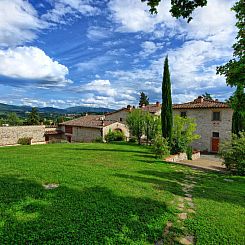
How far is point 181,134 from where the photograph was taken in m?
21.5

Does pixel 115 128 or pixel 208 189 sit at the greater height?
pixel 115 128

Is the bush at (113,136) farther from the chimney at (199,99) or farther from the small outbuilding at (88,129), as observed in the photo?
the chimney at (199,99)

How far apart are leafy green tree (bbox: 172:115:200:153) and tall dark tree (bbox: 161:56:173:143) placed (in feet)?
2.24

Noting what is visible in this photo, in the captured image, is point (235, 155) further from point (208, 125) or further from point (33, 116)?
point (33, 116)

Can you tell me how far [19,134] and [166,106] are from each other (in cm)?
2324

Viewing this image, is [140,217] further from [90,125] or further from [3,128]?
[3,128]

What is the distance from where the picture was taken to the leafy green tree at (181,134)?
20.9 meters

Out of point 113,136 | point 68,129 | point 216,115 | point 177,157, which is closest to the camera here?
point 177,157

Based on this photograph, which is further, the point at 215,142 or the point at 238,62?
the point at 215,142

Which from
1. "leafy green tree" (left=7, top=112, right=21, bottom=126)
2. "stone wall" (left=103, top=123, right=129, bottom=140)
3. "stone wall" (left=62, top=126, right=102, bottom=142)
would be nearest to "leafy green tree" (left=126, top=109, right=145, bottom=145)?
"stone wall" (left=103, top=123, right=129, bottom=140)

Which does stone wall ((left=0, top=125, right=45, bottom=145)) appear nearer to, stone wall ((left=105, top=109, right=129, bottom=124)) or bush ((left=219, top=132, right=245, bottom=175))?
stone wall ((left=105, top=109, right=129, bottom=124))

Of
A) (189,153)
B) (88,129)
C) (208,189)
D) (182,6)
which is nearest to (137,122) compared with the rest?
(189,153)

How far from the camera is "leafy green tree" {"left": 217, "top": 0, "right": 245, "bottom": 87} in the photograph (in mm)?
5551

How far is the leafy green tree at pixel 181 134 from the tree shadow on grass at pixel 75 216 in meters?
14.6
